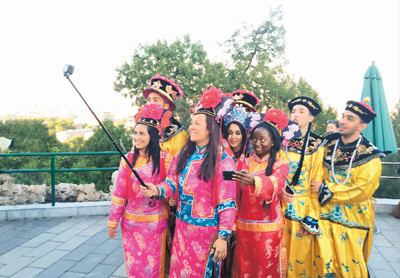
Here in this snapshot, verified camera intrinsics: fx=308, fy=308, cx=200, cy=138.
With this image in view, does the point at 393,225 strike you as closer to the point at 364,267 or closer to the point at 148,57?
the point at 364,267

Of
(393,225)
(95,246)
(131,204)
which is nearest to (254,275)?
(131,204)

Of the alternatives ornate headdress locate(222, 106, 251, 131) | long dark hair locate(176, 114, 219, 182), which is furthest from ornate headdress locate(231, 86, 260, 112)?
long dark hair locate(176, 114, 219, 182)

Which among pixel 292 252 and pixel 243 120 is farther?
pixel 292 252

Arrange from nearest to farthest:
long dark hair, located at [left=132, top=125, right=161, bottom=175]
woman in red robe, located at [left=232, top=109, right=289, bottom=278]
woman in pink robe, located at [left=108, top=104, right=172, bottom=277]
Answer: woman in red robe, located at [left=232, top=109, right=289, bottom=278], woman in pink robe, located at [left=108, top=104, right=172, bottom=277], long dark hair, located at [left=132, top=125, right=161, bottom=175]

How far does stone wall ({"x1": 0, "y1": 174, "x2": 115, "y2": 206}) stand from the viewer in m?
6.08

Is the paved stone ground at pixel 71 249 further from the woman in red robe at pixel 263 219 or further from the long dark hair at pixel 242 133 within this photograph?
the long dark hair at pixel 242 133

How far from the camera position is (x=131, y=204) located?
2771 mm

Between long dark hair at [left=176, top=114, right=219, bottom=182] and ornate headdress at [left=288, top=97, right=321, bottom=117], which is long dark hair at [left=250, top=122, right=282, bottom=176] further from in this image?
ornate headdress at [left=288, top=97, right=321, bottom=117]

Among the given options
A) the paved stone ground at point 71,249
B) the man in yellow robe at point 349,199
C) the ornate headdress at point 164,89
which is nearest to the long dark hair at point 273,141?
the man in yellow robe at point 349,199

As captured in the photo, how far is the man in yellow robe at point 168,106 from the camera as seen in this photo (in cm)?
348

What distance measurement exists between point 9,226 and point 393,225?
6.72m

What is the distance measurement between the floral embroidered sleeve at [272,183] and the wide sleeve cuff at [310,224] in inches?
31.3

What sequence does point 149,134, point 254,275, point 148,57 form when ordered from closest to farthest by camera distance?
point 254,275 → point 149,134 → point 148,57

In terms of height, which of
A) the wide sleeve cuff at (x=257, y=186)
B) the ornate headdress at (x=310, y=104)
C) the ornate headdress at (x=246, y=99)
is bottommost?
the wide sleeve cuff at (x=257, y=186)
